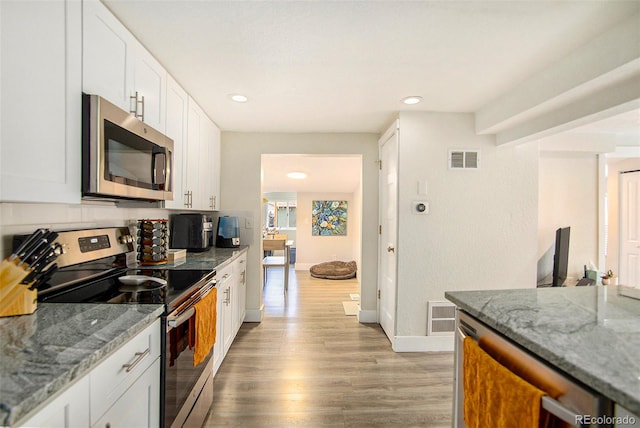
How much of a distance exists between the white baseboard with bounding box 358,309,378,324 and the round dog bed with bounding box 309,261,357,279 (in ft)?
7.38

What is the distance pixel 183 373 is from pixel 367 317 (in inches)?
95.6

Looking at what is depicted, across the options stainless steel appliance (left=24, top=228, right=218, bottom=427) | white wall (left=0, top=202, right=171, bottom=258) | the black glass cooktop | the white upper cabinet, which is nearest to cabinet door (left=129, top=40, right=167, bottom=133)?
the white upper cabinet

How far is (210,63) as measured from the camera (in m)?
1.89

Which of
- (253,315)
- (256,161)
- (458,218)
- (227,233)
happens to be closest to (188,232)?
(227,233)

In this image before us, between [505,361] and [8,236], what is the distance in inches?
79.5

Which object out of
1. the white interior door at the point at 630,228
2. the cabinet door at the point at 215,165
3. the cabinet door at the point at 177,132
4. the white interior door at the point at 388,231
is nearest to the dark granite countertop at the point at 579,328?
the white interior door at the point at 388,231

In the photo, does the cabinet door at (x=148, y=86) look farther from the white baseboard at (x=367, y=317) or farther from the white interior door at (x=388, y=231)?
the white baseboard at (x=367, y=317)

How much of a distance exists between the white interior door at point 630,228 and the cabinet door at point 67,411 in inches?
Answer: 237

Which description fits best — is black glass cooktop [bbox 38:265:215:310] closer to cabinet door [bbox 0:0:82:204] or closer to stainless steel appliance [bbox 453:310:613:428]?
cabinet door [bbox 0:0:82:204]

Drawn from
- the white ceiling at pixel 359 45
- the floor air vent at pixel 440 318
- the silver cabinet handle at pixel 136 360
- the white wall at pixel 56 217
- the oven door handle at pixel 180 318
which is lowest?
the floor air vent at pixel 440 318

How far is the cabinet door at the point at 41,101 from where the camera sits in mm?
883

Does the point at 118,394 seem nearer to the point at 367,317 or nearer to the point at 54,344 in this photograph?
the point at 54,344

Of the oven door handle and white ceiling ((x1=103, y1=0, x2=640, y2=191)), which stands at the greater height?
white ceiling ((x1=103, y1=0, x2=640, y2=191))

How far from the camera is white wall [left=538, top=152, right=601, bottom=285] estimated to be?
357 cm
